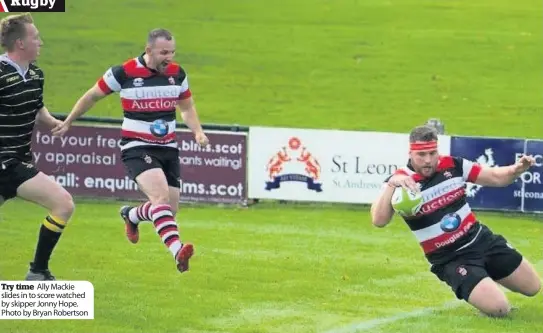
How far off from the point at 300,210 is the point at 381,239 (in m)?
2.65

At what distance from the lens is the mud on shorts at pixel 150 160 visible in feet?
38.5

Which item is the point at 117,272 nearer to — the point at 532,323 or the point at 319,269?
the point at 319,269

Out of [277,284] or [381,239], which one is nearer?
[277,284]

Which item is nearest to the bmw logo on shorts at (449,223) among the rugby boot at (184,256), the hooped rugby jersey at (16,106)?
the rugby boot at (184,256)

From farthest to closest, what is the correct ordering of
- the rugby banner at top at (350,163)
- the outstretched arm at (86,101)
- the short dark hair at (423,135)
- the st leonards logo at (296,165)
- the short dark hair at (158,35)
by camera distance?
1. the st leonards logo at (296,165)
2. the rugby banner at top at (350,163)
3. the outstretched arm at (86,101)
4. the short dark hair at (158,35)
5. the short dark hair at (423,135)

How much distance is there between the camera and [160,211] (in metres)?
11.3

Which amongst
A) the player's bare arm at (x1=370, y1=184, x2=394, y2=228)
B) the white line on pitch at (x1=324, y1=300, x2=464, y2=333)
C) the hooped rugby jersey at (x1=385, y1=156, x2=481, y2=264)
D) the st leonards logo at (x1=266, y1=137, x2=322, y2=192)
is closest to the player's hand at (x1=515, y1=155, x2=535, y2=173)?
the hooped rugby jersey at (x1=385, y1=156, x2=481, y2=264)

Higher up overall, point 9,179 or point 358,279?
point 9,179

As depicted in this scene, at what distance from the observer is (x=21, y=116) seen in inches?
438

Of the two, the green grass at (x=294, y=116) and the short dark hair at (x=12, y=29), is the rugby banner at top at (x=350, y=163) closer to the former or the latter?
the green grass at (x=294, y=116)

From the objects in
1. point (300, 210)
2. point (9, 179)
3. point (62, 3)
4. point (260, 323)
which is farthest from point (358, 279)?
point (62, 3)

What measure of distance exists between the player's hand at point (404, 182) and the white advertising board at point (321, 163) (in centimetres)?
767

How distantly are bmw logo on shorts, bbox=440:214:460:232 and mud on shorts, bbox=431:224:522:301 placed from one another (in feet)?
0.77

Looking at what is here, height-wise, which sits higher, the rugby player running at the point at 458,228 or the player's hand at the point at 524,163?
the player's hand at the point at 524,163
